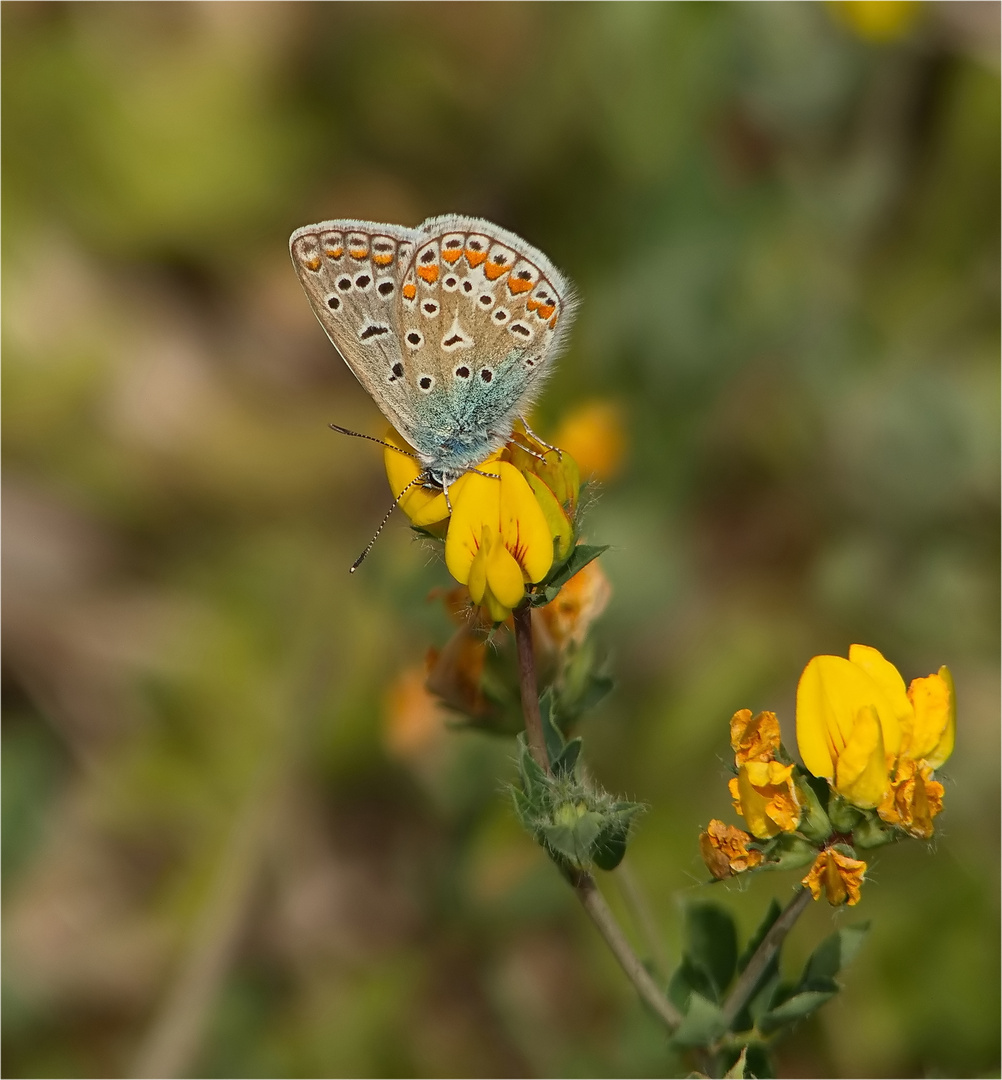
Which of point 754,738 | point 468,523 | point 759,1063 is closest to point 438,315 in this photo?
point 468,523

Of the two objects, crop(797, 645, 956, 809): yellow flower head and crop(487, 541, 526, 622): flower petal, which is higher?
crop(487, 541, 526, 622): flower petal

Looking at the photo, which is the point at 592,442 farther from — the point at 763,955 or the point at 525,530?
the point at 763,955

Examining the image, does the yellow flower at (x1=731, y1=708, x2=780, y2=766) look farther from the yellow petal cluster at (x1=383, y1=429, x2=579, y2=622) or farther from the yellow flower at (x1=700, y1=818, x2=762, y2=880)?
the yellow petal cluster at (x1=383, y1=429, x2=579, y2=622)

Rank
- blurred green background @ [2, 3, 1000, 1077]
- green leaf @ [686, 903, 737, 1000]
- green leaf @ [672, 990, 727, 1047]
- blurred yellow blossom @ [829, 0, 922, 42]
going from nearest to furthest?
green leaf @ [672, 990, 727, 1047] < green leaf @ [686, 903, 737, 1000] < blurred green background @ [2, 3, 1000, 1077] < blurred yellow blossom @ [829, 0, 922, 42]

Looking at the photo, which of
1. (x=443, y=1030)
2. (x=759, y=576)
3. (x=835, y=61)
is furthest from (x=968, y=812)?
(x=835, y=61)

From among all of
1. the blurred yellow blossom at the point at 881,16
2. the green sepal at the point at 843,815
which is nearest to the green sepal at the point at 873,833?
the green sepal at the point at 843,815

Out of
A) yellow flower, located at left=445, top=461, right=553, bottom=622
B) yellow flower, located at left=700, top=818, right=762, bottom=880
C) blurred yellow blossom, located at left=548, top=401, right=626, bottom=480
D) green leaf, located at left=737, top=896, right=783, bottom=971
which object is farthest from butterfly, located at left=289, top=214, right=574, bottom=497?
green leaf, located at left=737, top=896, right=783, bottom=971

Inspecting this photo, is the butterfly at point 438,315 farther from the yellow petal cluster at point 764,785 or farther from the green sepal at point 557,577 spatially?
the yellow petal cluster at point 764,785
